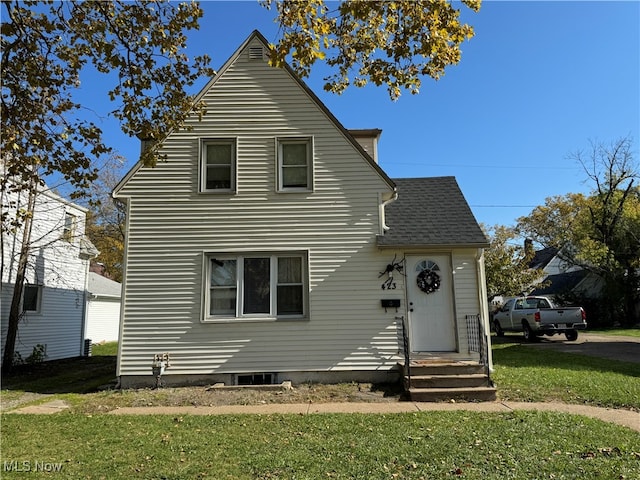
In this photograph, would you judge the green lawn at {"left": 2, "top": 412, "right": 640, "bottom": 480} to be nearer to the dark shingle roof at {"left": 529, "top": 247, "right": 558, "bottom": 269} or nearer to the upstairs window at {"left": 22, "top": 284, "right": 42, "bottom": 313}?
the upstairs window at {"left": 22, "top": 284, "right": 42, "bottom": 313}

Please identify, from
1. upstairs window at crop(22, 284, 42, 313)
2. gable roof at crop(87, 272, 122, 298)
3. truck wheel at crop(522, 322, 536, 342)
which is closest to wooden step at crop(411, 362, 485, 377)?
truck wheel at crop(522, 322, 536, 342)

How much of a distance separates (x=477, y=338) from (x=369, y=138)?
6.31 m

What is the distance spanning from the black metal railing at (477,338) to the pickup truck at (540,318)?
30.4ft

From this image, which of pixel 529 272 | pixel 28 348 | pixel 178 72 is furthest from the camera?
pixel 529 272

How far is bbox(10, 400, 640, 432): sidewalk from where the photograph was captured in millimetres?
7035

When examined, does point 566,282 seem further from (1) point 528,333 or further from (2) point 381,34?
(2) point 381,34

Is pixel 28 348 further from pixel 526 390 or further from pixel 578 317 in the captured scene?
pixel 578 317

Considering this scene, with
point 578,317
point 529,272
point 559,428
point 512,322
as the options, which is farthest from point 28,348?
point 529,272

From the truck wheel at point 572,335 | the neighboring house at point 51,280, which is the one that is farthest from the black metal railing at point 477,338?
the neighboring house at point 51,280

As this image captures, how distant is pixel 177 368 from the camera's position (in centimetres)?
948

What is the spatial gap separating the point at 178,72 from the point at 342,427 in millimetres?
5942

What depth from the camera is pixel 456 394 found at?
7938mm

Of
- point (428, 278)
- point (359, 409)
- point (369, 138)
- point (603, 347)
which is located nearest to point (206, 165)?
point (369, 138)
